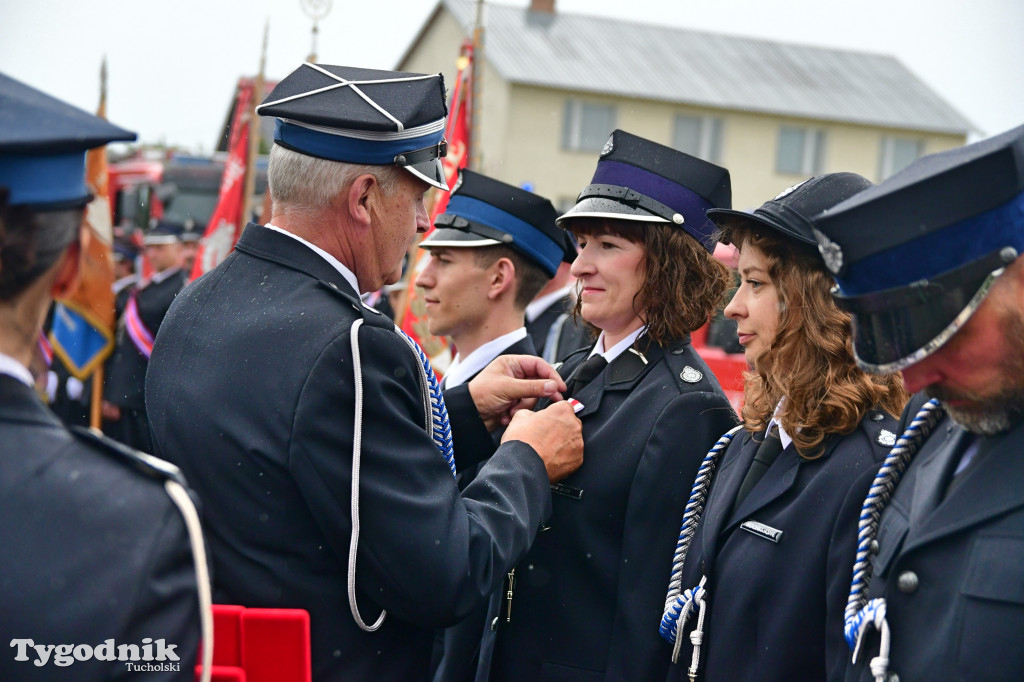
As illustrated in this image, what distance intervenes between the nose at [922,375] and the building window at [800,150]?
35268 millimetres

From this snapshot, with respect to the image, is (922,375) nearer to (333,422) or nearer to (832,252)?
(832,252)

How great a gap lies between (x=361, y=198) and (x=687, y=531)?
4.29 feet

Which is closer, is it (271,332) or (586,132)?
(271,332)

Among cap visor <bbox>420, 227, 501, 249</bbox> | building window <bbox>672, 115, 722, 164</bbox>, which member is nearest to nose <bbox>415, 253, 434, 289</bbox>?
cap visor <bbox>420, 227, 501, 249</bbox>

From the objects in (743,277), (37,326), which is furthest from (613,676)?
(37,326)

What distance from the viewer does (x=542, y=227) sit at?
4.37 meters

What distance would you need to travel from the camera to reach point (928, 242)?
185 centimetres

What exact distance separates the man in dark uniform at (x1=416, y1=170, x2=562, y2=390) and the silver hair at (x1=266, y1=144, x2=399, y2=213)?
5.53 feet

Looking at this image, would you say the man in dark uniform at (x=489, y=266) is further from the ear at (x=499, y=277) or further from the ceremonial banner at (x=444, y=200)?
the ceremonial banner at (x=444, y=200)

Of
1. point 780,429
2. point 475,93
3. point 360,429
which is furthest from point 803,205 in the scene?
point 475,93

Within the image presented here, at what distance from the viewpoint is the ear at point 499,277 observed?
4289 mm

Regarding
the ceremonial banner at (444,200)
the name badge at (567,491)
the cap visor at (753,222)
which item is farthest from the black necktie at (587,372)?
the ceremonial banner at (444,200)

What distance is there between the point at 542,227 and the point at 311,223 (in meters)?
1.92

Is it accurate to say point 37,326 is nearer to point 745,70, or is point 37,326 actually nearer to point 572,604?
point 572,604
